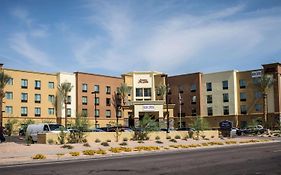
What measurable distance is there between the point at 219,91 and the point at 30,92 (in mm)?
39191

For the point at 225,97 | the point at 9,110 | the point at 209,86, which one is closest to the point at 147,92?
the point at 209,86

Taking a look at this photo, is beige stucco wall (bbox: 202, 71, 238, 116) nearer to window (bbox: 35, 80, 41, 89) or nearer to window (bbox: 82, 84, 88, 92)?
window (bbox: 82, 84, 88, 92)

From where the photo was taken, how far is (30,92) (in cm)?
7644

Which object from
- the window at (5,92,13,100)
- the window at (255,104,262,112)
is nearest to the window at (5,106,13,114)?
the window at (5,92,13,100)

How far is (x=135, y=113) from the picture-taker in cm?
7975

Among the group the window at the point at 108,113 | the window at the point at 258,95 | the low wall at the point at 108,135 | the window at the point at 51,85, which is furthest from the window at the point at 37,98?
the window at the point at 258,95

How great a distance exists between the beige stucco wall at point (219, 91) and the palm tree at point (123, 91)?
16.8 m

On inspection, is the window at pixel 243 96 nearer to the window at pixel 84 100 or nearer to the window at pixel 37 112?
the window at pixel 84 100

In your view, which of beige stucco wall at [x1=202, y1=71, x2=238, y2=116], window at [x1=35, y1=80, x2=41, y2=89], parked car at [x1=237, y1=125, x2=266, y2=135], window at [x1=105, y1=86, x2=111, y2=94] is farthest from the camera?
window at [x1=105, y1=86, x2=111, y2=94]

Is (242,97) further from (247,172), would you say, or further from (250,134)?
(247,172)

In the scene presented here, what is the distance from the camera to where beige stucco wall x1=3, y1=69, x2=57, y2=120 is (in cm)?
7356

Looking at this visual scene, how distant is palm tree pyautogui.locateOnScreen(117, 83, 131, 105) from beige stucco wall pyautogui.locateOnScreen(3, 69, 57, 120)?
1442 centimetres

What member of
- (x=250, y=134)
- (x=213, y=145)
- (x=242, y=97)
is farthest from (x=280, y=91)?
(x=213, y=145)

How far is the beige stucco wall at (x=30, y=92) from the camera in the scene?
7356 centimetres
